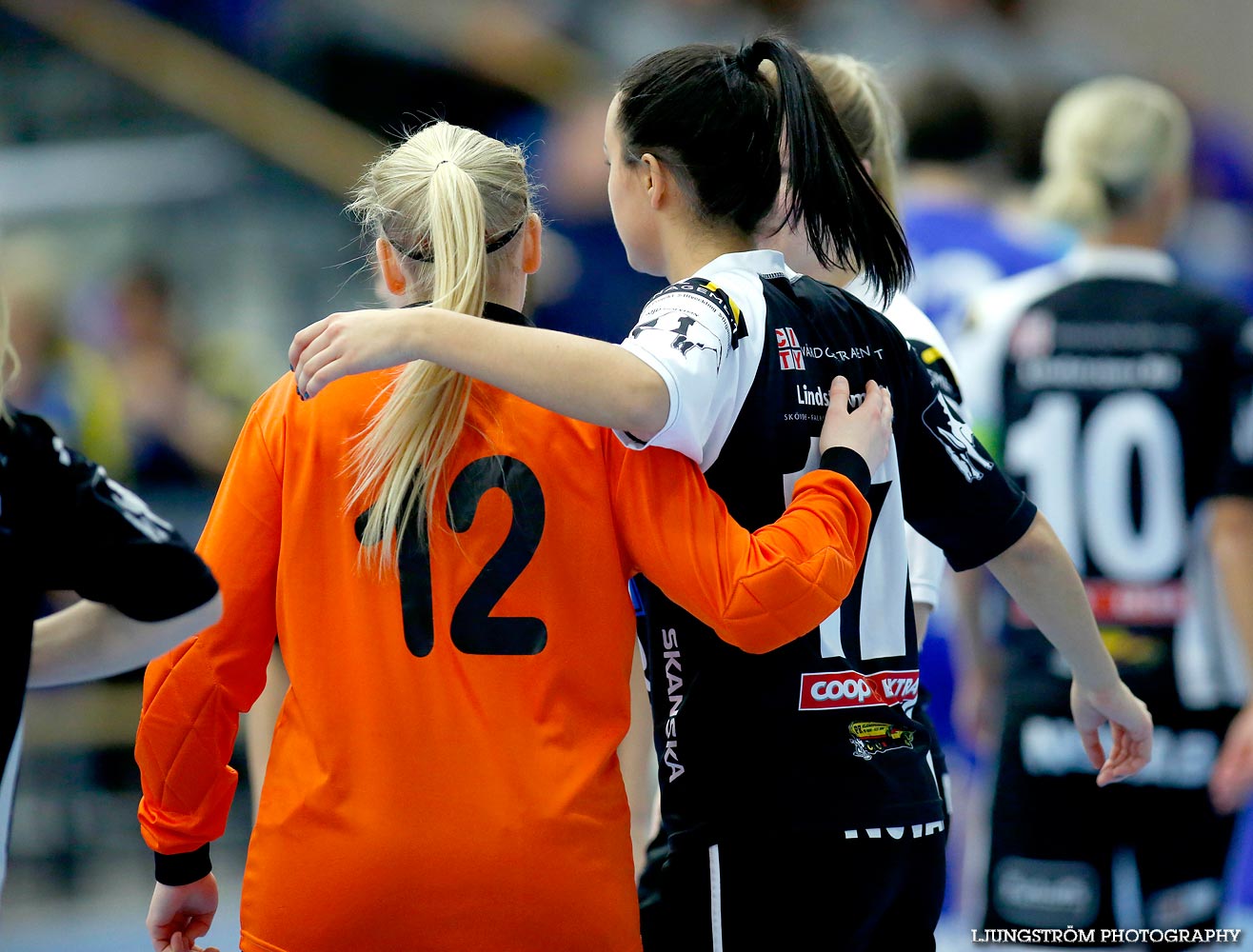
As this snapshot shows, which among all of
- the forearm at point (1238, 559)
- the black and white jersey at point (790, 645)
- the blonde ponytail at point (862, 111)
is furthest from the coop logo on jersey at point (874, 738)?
the forearm at point (1238, 559)

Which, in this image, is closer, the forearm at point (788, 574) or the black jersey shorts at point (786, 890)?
the forearm at point (788, 574)

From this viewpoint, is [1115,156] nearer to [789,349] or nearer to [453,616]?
[789,349]

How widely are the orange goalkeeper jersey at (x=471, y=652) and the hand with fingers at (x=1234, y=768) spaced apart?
6.20ft

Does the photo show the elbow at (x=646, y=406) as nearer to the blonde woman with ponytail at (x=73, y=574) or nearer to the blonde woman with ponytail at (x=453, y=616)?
the blonde woman with ponytail at (x=453, y=616)

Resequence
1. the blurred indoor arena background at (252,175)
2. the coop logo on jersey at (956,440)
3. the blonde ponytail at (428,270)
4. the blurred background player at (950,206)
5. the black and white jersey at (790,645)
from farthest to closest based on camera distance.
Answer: the blurred indoor arena background at (252,175) < the blurred background player at (950,206) < the coop logo on jersey at (956,440) < the black and white jersey at (790,645) < the blonde ponytail at (428,270)

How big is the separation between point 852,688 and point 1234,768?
5.86 ft

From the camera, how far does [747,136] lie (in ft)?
6.77

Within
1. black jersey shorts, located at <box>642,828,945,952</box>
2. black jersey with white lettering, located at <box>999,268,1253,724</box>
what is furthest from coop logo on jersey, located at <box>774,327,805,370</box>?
black jersey with white lettering, located at <box>999,268,1253,724</box>

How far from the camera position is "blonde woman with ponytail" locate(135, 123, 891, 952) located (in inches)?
75.5

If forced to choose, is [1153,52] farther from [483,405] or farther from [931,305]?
[483,405]

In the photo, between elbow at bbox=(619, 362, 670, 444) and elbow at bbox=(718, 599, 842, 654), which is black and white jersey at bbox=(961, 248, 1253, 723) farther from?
elbow at bbox=(619, 362, 670, 444)

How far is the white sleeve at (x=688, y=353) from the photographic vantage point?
6.23 ft

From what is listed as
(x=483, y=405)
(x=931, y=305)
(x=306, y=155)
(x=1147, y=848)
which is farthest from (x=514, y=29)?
(x=483, y=405)

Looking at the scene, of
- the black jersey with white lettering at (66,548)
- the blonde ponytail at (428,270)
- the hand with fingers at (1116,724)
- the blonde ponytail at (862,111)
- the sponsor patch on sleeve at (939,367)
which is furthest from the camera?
the blonde ponytail at (862,111)
